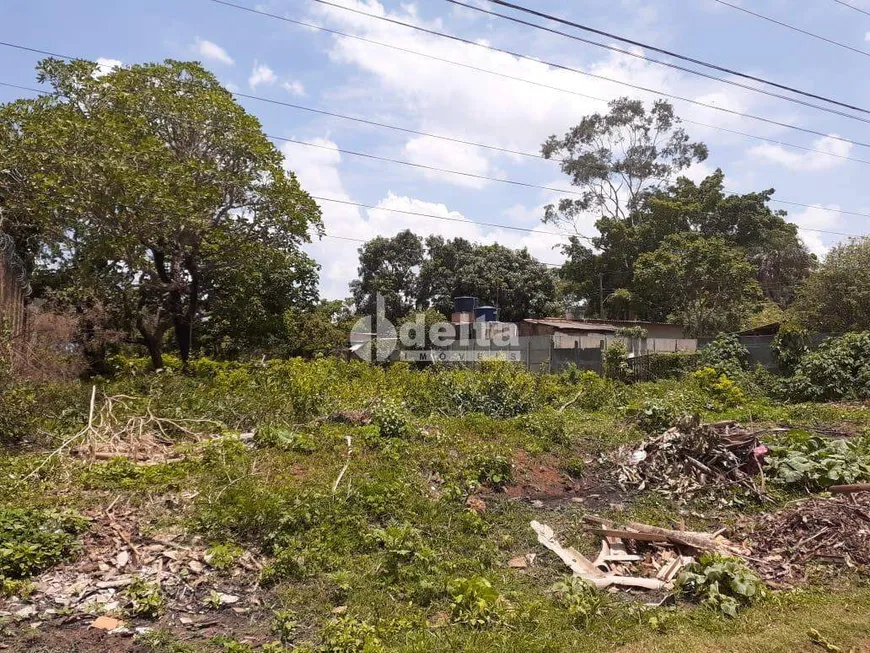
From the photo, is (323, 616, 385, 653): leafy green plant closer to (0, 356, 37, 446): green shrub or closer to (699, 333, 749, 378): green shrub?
(0, 356, 37, 446): green shrub

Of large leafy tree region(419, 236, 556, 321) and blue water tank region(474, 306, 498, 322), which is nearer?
blue water tank region(474, 306, 498, 322)

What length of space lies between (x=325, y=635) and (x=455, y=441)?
5120mm

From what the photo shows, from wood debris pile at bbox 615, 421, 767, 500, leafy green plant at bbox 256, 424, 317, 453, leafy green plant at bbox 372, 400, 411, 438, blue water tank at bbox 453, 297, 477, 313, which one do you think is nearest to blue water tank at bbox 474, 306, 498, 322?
blue water tank at bbox 453, 297, 477, 313

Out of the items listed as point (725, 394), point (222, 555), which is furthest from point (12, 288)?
point (725, 394)

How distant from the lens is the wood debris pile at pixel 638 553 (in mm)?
5258

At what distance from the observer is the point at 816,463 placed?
7.51 m

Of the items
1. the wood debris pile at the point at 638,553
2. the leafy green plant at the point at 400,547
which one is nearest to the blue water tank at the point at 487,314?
the wood debris pile at the point at 638,553

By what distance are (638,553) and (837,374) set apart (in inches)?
547

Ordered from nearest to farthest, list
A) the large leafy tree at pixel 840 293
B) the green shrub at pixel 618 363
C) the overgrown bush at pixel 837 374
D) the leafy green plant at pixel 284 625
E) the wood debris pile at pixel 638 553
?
the leafy green plant at pixel 284 625 → the wood debris pile at pixel 638 553 → the overgrown bush at pixel 837 374 → the green shrub at pixel 618 363 → the large leafy tree at pixel 840 293

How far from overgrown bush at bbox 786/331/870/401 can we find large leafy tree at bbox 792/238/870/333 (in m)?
5.35

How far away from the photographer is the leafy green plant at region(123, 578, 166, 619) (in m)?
4.49

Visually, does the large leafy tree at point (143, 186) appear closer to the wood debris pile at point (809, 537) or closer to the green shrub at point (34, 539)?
the green shrub at point (34, 539)

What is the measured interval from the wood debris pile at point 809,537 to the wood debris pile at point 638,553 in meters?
0.31

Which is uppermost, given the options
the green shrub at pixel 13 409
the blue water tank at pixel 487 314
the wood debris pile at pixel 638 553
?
the blue water tank at pixel 487 314
